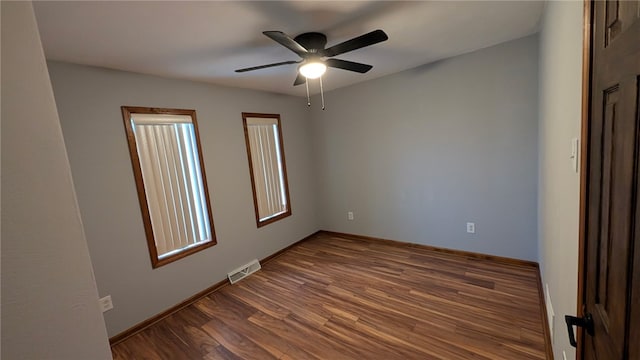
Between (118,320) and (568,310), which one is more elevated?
(568,310)

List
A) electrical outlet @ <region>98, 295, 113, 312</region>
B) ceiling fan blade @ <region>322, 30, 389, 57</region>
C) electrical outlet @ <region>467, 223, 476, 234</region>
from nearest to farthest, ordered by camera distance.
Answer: ceiling fan blade @ <region>322, 30, 389, 57</region>, electrical outlet @ <region>98, 295, 113, 312</region>, electrical outlet @ <region>467, 223, 476, 234</region>

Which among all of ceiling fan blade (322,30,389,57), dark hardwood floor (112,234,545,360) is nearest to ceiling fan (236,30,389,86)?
ceiling fan blade (322,30,389,57)

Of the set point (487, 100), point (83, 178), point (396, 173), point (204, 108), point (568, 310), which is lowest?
point (568, 310)

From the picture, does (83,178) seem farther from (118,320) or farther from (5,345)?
(5,345)

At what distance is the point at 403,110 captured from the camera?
131 inches

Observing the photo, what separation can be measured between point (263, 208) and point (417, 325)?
2.29 meters

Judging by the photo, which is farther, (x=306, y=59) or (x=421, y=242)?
(x=421, y=242)

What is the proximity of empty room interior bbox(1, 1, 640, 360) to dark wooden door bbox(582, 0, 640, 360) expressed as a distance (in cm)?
6

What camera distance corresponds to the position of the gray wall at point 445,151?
2643 millimetres

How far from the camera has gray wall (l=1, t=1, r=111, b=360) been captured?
0.48 metres

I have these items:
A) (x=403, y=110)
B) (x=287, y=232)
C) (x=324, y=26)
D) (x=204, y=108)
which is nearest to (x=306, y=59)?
(x=324, y=26)

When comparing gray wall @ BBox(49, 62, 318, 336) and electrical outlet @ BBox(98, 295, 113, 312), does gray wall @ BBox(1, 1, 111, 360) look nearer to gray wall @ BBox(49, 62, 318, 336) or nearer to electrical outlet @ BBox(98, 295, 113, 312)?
gray wall @ BBox(49, 62, 318, 336)

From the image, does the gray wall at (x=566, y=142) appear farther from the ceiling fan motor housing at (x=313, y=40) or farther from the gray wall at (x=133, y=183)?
the gray wall at (x=133, y=183)

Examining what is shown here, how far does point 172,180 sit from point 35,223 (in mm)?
2337
